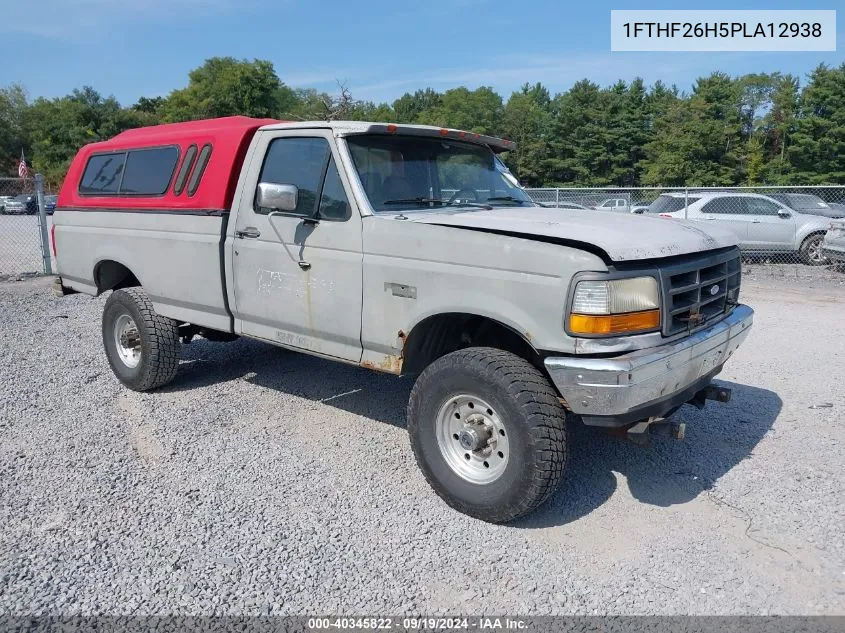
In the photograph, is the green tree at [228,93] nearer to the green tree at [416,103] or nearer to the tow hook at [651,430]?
the green tree at [416,103]

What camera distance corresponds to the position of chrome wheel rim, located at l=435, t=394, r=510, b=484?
3.52 m

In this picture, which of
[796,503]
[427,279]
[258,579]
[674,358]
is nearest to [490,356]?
[427,279]

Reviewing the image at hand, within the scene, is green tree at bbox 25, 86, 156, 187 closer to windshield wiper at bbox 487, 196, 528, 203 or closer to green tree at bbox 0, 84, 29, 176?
green tree at bbox 0, 84, 29, 176

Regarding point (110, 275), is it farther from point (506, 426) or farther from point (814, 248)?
point (814, 248)

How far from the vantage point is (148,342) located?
214 inches

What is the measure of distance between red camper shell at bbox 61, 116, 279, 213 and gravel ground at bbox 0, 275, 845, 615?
166cm

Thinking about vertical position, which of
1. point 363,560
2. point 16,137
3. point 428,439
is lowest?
point 363,560

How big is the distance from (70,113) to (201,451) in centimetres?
7339

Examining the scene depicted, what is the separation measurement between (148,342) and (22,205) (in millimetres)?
37518

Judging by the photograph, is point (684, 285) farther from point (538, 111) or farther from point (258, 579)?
point (538, 111)

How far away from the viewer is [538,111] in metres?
74.2

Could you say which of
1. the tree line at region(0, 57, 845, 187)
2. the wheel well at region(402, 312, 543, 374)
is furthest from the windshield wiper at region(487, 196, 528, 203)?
the tree line at region(0, 57, 845, 187)

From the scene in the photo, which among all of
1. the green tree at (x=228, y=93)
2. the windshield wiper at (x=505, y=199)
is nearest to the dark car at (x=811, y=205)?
the windshield wiper at (x=505, y=199)

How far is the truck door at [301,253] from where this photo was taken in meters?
4.07
